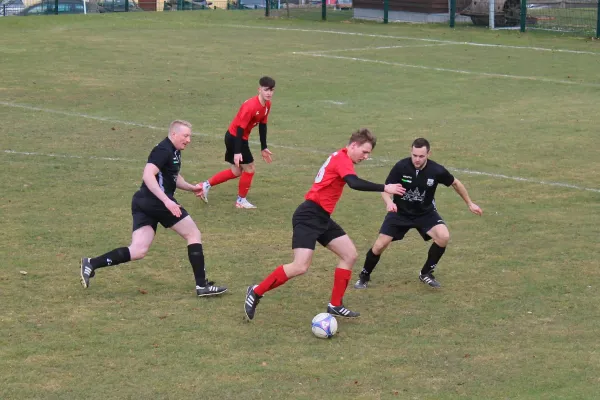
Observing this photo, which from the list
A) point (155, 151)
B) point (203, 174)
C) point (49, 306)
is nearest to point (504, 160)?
point (203, 174)

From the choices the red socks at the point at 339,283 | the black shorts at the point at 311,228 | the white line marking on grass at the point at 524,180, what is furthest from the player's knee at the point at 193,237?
the white line marking on grass at the point at 524,180

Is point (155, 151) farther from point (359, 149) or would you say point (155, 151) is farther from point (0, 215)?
point (0, 215)

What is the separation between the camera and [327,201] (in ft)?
33.8

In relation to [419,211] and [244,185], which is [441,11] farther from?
[419,211]

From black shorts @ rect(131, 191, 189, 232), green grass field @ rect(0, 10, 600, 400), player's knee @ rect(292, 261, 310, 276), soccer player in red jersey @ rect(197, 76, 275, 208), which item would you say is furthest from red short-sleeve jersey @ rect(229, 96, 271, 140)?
player's knee @ rect(292, 261, 310, 276)

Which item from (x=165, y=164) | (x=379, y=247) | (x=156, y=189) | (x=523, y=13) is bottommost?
(x=379, y=247)

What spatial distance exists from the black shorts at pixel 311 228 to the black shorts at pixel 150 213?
1.54 metres

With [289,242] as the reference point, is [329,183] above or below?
above

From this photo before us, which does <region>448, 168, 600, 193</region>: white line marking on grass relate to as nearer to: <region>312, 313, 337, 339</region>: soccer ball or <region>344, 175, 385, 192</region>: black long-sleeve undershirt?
<region>344, 175, 385, 192</region>: black long-sleeve undershirt

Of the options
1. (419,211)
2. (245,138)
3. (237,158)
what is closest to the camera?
(419,211)

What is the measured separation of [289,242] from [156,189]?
10.2 feet

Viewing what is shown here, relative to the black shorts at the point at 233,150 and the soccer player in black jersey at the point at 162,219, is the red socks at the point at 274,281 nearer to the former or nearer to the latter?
the soccer player in black jersey at the point at 162,219

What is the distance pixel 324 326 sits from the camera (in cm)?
967

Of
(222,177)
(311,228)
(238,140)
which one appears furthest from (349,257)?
(222,177)
